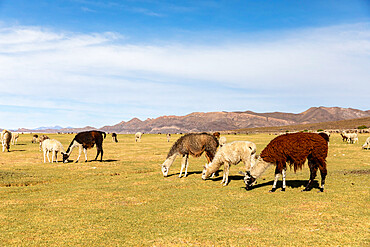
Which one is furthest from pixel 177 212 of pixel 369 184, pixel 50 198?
pixel 369 184

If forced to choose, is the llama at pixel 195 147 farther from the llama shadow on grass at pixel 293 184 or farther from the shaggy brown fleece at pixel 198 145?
the llama shadow on grass at pixel 293 184

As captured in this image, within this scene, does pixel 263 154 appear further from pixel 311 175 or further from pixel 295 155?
pixel 311 175

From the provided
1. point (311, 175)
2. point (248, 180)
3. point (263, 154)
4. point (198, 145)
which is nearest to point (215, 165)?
point (198, 145)

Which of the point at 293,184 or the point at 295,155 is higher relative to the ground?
the point at 295,155

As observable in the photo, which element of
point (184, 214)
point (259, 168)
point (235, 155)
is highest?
point (235, 155)

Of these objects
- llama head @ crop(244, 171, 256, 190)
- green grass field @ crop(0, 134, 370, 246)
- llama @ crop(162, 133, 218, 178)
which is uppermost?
llama @ crop(162, 133, 218, 178)

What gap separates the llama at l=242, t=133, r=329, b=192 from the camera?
12.6 meters

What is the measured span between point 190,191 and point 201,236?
247 inches

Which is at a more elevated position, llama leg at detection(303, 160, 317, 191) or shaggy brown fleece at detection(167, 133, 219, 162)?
shaggy brown fleece at detection(167, 133, 219, 162)

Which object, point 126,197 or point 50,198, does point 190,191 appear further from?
point 50,198

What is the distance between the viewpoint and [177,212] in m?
10.3

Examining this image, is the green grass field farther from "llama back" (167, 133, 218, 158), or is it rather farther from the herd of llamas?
"llama back" (167, 133, 218, 158)

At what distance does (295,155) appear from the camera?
12.7m

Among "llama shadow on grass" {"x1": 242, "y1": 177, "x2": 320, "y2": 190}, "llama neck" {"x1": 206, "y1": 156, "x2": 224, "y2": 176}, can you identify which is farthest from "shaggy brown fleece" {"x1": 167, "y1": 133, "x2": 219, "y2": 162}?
"llama shadow on grass" {"x1": 242, "y1": 177, "x2": 320, "y2": 190}
